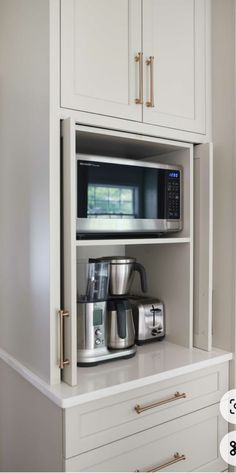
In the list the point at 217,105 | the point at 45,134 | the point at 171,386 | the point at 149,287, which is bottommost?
the point at 171,386

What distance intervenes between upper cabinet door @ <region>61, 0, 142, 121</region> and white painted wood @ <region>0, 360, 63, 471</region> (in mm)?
983

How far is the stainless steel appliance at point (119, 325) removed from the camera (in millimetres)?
1441

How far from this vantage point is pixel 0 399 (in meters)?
1.62

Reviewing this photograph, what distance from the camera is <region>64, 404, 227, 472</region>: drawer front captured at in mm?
1148

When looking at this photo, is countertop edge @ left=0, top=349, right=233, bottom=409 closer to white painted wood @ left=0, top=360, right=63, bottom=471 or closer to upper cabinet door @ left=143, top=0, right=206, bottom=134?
white painted wood @ left=0, top=360, right=63, bottom=471

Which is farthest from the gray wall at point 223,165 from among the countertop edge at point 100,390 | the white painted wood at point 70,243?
the white painted wood at point 70,243

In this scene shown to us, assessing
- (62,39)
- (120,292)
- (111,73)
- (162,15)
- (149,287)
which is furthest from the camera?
(149,287)

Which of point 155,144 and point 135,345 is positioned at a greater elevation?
point 155,144

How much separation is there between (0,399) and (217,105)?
157 cm

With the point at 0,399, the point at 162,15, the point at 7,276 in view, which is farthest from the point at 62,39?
the point at 0,399

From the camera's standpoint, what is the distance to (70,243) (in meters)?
1.16

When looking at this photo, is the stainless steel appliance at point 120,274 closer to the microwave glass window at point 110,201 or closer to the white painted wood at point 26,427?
the microwave glass window at point 110,201

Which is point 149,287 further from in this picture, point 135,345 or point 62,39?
point 62,39

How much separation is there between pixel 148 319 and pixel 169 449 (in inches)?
19.8
